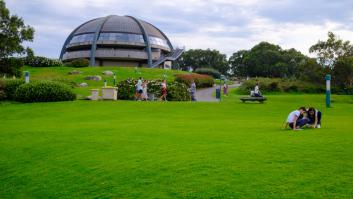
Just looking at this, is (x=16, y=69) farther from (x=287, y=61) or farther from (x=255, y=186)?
(x=287, y=61)

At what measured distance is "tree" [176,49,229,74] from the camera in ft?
334

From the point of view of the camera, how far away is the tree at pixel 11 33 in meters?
29.8

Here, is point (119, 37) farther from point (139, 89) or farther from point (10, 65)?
point (139, 89)

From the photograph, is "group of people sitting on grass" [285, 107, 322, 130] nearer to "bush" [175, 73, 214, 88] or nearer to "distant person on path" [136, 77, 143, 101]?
"distant person on path" [136, 77, 143, 101]

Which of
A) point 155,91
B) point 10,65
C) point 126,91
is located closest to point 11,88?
point 10,65

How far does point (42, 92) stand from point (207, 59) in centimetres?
7795

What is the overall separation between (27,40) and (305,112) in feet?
73.0

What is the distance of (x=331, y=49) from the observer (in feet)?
139

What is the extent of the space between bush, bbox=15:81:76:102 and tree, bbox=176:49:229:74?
73249 mm

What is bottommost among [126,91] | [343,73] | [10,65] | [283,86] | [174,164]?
[174,164]

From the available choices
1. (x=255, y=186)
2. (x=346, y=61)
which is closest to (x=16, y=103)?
(x=255, y=186)

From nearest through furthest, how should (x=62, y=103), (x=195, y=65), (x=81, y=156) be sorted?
(x=81, y=156) → (x=62, y=103) → (x=195, y=65)

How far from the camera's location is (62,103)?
2630 centimetres

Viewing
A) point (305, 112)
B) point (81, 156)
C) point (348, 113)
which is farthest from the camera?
point (348, 113)
